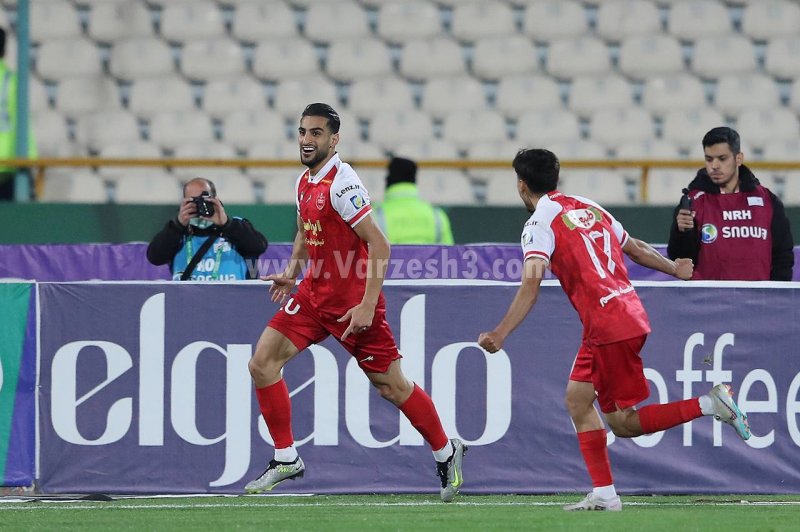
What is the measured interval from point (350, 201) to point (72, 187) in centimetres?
615

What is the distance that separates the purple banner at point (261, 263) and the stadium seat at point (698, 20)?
4924 millimetres

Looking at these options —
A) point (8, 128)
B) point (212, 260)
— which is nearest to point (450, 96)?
point (8, 128)

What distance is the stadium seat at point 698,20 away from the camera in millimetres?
13836

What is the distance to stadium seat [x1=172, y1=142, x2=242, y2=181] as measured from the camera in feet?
40.5

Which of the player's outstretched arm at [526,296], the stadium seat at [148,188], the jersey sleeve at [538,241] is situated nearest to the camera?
the player's outstretched arm at [526,296]

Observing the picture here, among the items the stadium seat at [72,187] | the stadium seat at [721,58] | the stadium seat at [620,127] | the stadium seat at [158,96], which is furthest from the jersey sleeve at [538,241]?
the stadium seat at [721,58]

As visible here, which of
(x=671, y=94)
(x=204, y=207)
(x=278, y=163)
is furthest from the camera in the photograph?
(x=671, y=94)

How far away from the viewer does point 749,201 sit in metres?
7.64

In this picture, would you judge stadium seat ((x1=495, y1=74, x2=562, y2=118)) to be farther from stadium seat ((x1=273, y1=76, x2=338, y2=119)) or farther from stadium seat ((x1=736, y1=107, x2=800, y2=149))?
stadium seat ((x1=736, y1=107, x2=800, y2=149))

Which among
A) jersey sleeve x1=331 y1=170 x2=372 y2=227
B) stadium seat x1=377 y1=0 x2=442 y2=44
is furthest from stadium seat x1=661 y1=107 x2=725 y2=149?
jersey sleeve x1=331 y1=170 x2=372 y2=227

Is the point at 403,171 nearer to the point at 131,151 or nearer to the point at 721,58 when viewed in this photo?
the point at 131,151

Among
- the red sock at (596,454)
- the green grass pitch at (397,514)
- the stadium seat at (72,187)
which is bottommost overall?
the green grass pitch at (397,514)

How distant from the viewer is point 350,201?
6.45 m

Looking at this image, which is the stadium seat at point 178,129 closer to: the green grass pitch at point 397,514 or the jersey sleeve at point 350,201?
the green grass pitch at point 397,514
